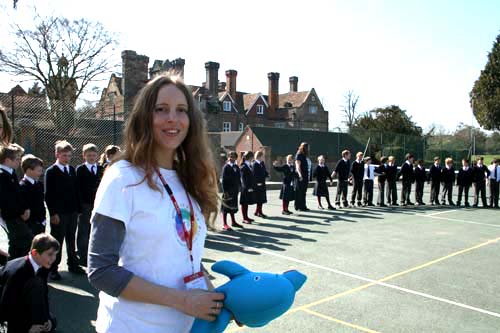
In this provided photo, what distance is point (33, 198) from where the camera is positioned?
559 cm

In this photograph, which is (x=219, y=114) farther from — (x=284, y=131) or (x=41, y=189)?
(x=41, y=189)

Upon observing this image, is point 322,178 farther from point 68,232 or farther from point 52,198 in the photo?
point 52,198

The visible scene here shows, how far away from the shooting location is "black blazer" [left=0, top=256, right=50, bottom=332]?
3.70 meters

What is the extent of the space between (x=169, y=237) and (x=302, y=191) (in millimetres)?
12243

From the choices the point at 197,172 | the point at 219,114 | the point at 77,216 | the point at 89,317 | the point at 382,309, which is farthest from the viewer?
the point at 219,114

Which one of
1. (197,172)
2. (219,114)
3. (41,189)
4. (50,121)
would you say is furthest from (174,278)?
(219,114)

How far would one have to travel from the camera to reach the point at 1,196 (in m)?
4.64

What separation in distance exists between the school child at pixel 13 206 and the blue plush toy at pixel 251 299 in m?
4.02

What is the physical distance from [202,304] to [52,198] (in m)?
5.28

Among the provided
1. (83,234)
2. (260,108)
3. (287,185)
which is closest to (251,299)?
(83,234)

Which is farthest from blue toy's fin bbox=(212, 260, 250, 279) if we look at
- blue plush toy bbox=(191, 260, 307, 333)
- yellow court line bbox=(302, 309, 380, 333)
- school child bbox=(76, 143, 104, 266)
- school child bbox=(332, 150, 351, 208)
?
school child bbox=(332, 150, 351, 208)

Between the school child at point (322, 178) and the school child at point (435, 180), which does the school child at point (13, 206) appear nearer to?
the school child at point (322, 178)

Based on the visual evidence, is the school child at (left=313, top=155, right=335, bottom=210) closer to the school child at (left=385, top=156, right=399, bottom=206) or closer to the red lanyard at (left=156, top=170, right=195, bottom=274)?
the school child at (left=385, top=156, right=399, bottom=206)

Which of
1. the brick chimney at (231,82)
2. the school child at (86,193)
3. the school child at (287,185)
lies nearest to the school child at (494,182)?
the school child at (287,185)
